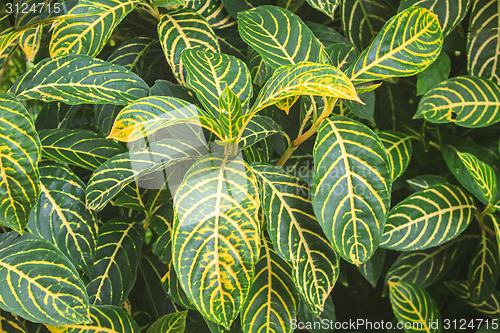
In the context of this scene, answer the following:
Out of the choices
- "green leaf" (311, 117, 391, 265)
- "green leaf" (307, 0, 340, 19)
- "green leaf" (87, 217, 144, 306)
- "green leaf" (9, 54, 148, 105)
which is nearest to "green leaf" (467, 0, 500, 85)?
"green leaf" (307, 0, 340, 19)

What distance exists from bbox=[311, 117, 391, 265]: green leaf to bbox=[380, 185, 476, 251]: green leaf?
226 millimetres

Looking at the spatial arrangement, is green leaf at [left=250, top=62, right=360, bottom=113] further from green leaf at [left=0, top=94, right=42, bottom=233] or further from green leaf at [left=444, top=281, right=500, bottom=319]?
green leaf at [left=444, top=281, right=500, bottom=319]

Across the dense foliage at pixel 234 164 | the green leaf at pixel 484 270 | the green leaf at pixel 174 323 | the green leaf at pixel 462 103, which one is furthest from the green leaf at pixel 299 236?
the green leaf at pixel 484 270

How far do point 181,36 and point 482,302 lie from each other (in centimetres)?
97

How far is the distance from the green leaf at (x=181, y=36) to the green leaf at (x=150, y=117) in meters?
0.20

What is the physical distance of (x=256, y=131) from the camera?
2.89 ft

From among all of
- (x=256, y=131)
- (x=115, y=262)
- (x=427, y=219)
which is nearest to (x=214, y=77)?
(x=256, y=131)

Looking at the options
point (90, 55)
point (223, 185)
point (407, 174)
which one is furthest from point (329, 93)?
point (407, 174)

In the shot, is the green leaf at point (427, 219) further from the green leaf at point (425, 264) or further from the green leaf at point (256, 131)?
the green leaf at point (256, 131)

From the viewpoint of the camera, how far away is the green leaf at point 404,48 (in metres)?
0.80

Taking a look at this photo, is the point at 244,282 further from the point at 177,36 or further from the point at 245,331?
the point at 177,36

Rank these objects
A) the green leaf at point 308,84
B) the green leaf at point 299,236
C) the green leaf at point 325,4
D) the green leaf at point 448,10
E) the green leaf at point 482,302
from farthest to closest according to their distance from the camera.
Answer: the green leaf at point 482,302, the green leaf at point 448,10, the green leaf at point 325,4, the green leaf at point 299,236, the green leaf at point 308,84

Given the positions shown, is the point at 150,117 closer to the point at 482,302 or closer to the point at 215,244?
the point at 215,244

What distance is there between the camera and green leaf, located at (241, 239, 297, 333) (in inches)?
34.9
